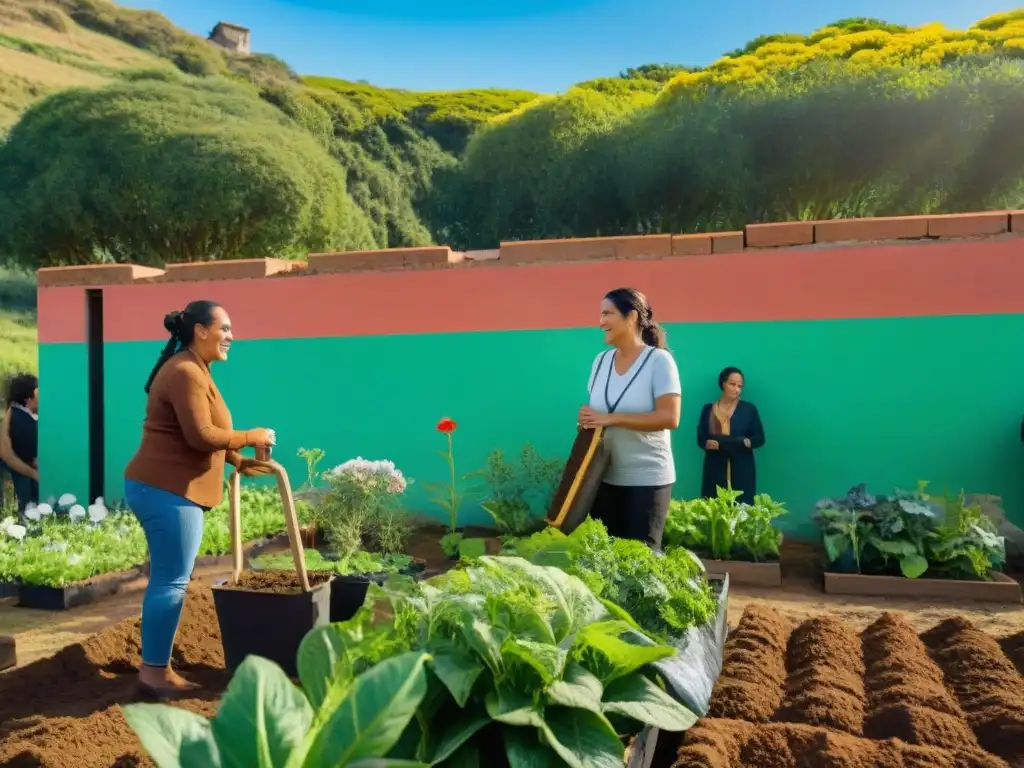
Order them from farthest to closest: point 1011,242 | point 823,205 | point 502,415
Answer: point 823,205 < point 502,415 < point 1011,242

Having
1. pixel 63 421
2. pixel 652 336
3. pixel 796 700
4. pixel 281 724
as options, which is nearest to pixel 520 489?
pixel 652 336

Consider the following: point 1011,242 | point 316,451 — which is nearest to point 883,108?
point 1011,242

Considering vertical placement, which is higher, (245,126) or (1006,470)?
(245,126)

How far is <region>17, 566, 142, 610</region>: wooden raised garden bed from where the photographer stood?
5129 millimetres

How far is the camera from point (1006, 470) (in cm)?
582

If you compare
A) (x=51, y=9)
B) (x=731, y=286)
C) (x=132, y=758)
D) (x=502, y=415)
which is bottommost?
(x=132, y=758)

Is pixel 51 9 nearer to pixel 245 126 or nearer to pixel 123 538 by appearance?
Answer: pixel 245 126

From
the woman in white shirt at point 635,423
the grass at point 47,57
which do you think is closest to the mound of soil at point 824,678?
the woman in white shirt at point 635,423

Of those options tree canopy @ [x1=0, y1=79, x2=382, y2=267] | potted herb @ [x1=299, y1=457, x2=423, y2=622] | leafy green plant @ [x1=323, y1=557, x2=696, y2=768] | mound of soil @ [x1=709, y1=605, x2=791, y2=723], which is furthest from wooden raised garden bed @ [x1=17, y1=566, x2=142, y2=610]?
tree canopy @ [x1=0, y1=79, x2=382, y2=267]

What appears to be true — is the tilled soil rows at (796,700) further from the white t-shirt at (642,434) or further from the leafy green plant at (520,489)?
the leafy green plant at (520,489)

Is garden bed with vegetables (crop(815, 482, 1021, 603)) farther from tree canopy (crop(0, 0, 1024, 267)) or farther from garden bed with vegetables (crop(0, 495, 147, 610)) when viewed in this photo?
tree canopy (crop(0, 0, 1024, 267))

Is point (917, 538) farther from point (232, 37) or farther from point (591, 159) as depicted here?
point (232, 37)

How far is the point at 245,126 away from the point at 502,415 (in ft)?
49.7

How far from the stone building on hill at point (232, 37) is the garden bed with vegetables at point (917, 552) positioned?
185 ft
